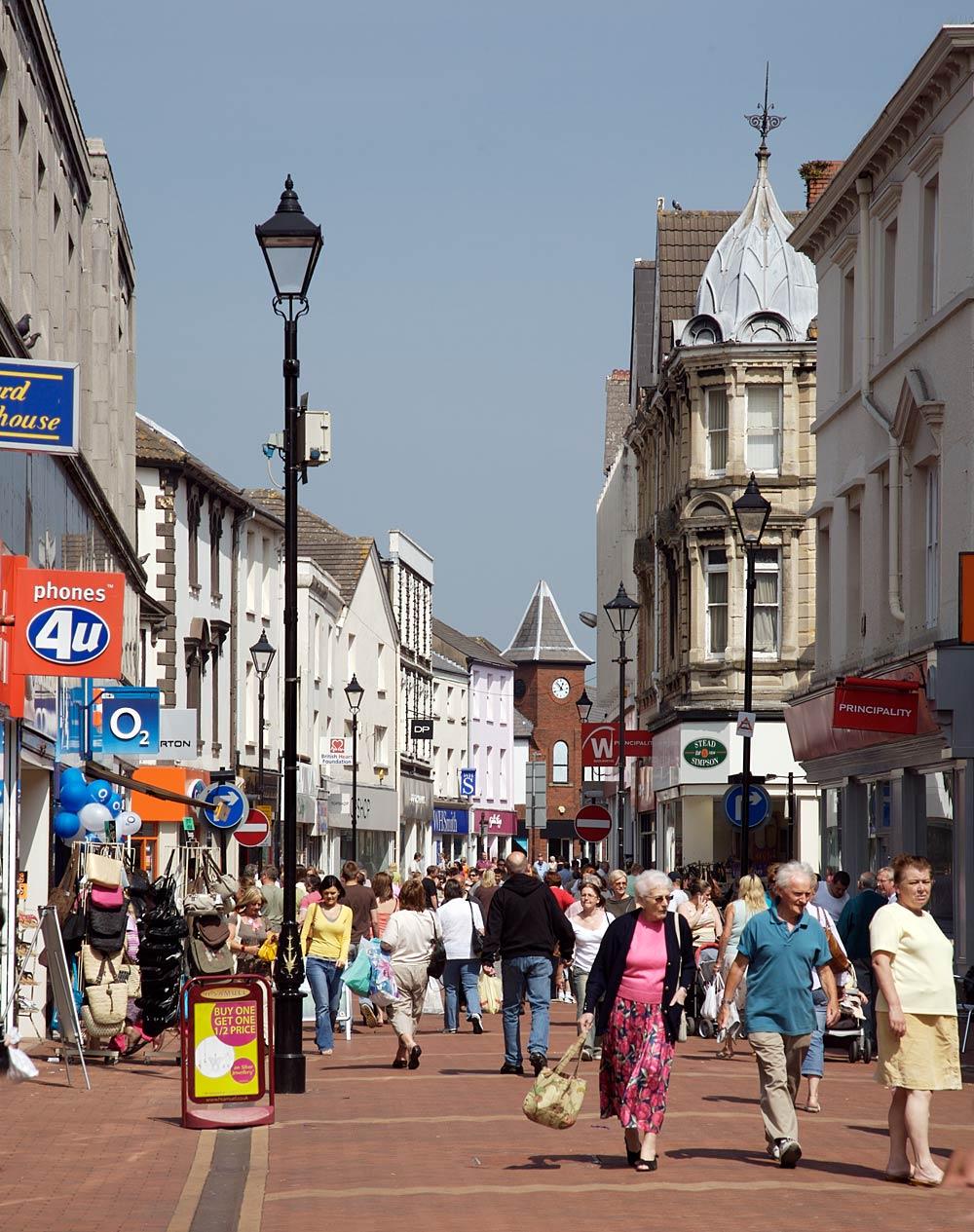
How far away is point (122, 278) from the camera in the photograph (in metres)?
35.3

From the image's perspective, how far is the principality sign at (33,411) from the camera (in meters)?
15.9

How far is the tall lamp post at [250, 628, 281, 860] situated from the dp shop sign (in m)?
24.9

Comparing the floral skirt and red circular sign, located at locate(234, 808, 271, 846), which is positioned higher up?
red circular sign, located at locate(234, 808, 271, 846)

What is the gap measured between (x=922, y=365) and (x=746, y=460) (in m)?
18.8

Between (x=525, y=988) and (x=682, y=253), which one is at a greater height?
(x=682, y=253)

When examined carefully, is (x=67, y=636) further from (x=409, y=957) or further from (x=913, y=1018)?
(x=913, y=1018)

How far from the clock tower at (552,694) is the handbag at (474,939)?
92.6 meters

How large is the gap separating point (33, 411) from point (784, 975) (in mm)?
7393

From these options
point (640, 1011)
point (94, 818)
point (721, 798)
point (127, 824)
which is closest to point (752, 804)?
point (127, 824)

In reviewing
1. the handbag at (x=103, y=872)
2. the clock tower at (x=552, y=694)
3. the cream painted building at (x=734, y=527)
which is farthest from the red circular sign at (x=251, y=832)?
the clock tower at (x=552, y=694)

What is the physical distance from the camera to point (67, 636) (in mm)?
19125

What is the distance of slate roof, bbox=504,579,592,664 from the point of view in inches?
4801

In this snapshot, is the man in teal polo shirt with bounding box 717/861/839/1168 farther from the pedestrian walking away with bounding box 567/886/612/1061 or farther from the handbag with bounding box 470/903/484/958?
the handbag with bounding box 470/903/484/958

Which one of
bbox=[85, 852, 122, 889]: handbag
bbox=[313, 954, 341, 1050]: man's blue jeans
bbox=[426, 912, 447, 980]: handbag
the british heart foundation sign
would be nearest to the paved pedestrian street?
bbox=[85, 852, 122, 889]: handbag
